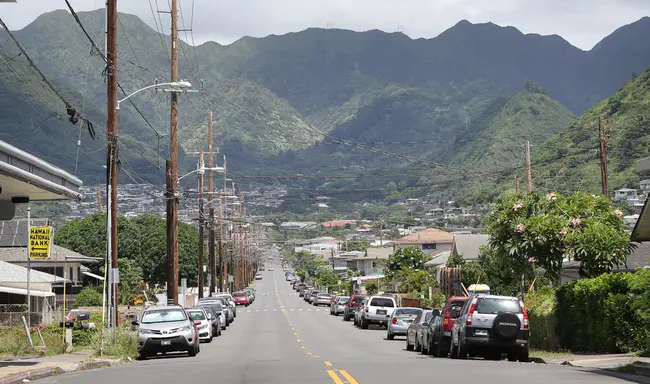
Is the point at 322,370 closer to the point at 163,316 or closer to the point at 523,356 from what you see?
the point at 523,356

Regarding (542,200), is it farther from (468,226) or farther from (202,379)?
(468,226)

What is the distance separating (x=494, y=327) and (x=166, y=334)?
429 inches

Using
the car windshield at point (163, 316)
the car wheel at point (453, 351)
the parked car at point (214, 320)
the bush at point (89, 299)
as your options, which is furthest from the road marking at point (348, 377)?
the bush at point (89, 299)

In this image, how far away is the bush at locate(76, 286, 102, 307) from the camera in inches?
2603

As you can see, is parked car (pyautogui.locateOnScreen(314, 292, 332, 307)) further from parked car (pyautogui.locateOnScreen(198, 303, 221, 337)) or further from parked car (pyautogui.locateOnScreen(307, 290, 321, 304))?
parked car (pyautogui.locateOnScreen(198, 303, 221, 337))

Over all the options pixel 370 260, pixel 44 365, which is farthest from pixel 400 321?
pixel 370 260

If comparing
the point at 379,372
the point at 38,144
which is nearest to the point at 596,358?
the point at 379,372

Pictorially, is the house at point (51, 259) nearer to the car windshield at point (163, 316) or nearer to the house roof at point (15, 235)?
the house roof at point (15, 235)

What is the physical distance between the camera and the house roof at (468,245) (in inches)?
2960

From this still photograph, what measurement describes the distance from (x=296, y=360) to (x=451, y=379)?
904 cm

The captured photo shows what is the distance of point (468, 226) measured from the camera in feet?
505

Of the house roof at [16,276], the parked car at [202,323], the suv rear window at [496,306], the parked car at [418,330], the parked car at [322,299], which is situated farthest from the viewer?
the parked car at [322,299]

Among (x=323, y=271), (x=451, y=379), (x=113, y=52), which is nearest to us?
(x=451, y=379)

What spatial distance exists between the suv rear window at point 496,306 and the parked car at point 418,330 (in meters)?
4.89
